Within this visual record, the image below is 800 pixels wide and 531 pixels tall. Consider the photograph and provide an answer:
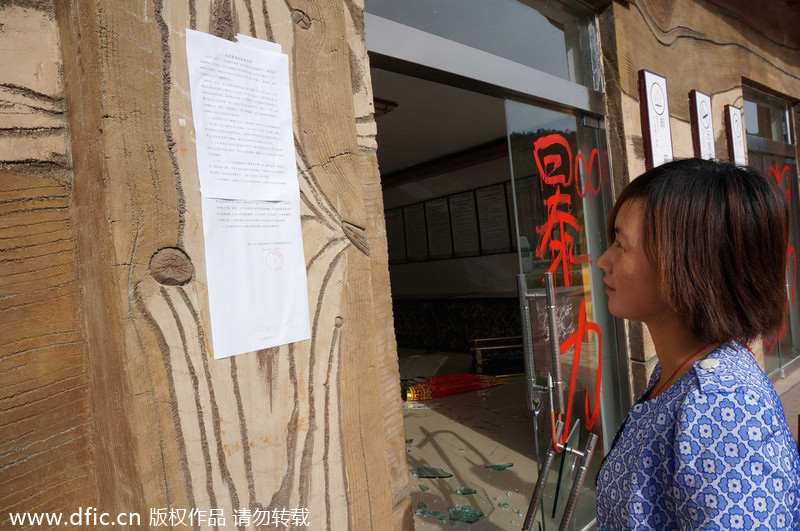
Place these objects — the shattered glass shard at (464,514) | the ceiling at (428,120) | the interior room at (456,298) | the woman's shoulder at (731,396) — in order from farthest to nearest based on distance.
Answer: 1. the ceiling at (428,120)
2. the interior room at (456,298)
3. the shattered glass shard at (464,514)
4. the woman's shoulder at (731,396)

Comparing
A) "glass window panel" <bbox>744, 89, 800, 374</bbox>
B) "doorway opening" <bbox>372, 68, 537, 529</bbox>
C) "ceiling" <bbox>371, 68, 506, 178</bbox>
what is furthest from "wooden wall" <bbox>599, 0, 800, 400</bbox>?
"ceiling" <bbox>371, 68, 506, 178</bbox>

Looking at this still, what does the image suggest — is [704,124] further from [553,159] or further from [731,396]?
[731,396]

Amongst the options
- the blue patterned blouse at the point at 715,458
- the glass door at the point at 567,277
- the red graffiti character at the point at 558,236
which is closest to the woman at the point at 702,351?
the blue patterned blouse at the point at 715,458

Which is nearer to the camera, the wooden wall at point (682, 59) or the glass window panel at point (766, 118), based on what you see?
the wooden wall at point (682, 59)

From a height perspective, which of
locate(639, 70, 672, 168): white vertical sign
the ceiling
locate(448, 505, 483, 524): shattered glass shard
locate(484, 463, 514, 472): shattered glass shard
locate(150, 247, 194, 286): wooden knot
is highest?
the ceiling

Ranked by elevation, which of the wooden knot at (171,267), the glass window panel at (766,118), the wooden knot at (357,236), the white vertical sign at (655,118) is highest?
the glass window panel at (766,118)

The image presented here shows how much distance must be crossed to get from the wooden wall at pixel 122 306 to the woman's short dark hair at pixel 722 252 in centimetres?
65

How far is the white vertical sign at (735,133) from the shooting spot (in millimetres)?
3557

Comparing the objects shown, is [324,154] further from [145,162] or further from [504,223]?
[504,223]

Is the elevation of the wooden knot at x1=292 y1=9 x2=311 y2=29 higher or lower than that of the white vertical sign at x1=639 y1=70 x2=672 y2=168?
lower

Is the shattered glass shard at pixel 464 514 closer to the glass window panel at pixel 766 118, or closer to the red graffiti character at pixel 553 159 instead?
the red graffiti character at pixel 553 159

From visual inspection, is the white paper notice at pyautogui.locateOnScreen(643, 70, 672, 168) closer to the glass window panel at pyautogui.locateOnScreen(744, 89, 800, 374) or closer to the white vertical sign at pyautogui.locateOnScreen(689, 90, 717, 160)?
the white vertical sign at pyautogui.locateOnScreen(689, 90, 717, 160)

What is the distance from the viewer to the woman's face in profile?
1086 millimetres

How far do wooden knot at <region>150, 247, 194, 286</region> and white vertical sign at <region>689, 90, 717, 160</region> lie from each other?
3.10 meters
